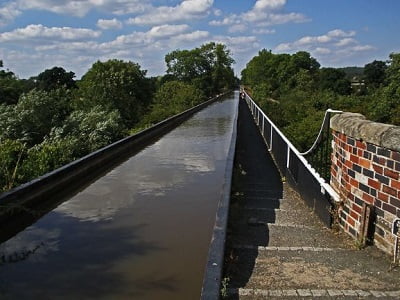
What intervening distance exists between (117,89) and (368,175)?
98.7 ft

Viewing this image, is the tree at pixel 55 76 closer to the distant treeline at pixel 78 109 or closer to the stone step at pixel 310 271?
the distant treeline at pixel 78 109

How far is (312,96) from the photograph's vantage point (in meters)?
27.2

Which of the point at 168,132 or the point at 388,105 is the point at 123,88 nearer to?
the point at 168,132

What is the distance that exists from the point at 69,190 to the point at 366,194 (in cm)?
516

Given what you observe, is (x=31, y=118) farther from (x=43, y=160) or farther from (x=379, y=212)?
(x=379, y=212)

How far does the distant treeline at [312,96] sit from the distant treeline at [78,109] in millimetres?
6764

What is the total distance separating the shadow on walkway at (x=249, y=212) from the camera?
11.3ft

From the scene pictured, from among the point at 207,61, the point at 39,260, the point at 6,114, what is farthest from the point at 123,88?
the point at 207,61

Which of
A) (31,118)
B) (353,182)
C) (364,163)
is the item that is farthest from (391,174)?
(31,118)

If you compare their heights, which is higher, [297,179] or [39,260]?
[297,179]

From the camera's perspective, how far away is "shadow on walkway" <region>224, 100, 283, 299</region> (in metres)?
3.45

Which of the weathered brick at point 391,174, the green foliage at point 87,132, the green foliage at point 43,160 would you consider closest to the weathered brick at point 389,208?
the weathered brick at point 391,174

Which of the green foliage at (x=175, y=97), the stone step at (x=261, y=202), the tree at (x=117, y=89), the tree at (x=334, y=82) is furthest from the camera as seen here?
the tree at (x=334, y=82)

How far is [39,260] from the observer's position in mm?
4328
